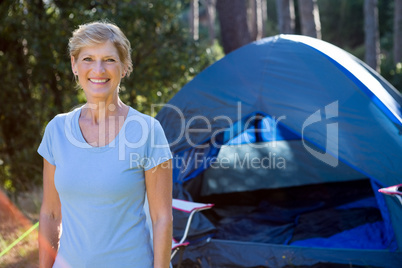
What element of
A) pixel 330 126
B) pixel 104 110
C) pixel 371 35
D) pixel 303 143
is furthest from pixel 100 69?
pixel 371 35

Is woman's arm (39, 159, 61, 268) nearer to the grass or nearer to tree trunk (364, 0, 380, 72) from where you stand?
the grass

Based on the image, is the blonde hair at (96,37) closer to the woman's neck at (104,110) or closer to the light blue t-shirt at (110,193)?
the woman's neck at (104,110)

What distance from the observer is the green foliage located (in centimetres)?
516

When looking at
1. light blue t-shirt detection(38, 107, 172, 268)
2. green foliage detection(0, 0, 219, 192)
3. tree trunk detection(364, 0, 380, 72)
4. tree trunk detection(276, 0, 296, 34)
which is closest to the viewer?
light blue t-shirt detection(38, 107, 172, 268)

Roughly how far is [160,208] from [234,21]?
15.6 ft

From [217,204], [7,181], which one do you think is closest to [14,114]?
[7,181]

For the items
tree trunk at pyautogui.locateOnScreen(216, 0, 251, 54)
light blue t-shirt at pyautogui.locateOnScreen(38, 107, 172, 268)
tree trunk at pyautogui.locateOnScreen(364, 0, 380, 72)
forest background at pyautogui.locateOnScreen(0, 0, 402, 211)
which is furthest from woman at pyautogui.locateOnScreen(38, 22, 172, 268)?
tree trunk at pyautogui.locateOnScreen(364, 0, 380, 72)

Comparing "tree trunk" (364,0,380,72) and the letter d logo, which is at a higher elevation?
"tree trunk" (364,0,380,72)

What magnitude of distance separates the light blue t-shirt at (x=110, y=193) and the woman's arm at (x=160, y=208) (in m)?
0.03

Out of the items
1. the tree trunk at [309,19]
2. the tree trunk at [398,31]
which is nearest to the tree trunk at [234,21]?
the tree trunk at [309,19]

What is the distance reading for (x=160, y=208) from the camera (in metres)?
1.35

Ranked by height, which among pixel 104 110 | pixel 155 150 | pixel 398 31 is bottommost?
pixel 155 150

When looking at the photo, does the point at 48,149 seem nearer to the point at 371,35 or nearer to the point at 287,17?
the point at 287,17

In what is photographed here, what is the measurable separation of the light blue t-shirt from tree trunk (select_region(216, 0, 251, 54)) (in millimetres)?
4643
